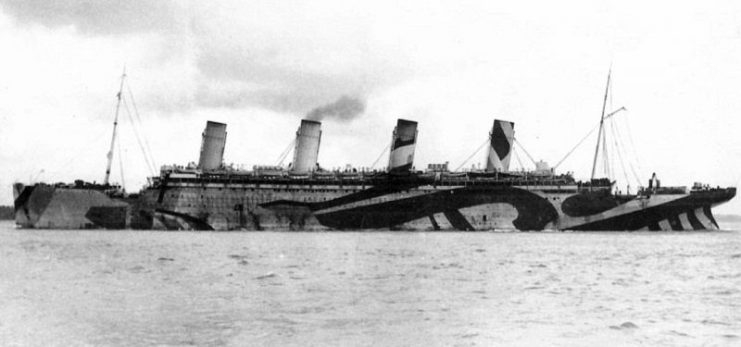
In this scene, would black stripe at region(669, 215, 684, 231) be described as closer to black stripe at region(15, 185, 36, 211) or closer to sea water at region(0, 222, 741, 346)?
sea water at region(0, 222, 741, 346)

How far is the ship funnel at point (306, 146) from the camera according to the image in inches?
2581

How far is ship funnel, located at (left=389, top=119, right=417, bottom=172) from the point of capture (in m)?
65.0

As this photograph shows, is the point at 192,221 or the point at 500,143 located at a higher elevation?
the point at 500,143

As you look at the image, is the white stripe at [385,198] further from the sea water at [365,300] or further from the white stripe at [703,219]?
the sea water at [365,300]

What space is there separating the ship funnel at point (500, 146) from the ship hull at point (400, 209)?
298 cm

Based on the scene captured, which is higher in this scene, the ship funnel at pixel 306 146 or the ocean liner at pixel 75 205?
the ship funnel at pixel 306 146

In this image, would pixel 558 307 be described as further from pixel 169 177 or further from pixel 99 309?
pixel 169 177

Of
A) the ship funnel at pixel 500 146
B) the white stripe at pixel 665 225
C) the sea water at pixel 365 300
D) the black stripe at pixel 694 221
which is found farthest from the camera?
the ship funnel at pixel 500 146

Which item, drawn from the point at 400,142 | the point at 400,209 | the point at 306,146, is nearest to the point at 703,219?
the point at 400,209

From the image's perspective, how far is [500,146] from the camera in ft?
218

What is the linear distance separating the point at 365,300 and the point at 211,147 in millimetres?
49709

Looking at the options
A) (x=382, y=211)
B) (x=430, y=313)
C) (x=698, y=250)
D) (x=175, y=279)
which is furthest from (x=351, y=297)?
(x=382, y=211)

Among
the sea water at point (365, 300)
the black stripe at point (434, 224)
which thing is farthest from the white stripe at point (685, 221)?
the sea water at point (365, 300)

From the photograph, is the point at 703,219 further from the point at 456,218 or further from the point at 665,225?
the point at 456,218
